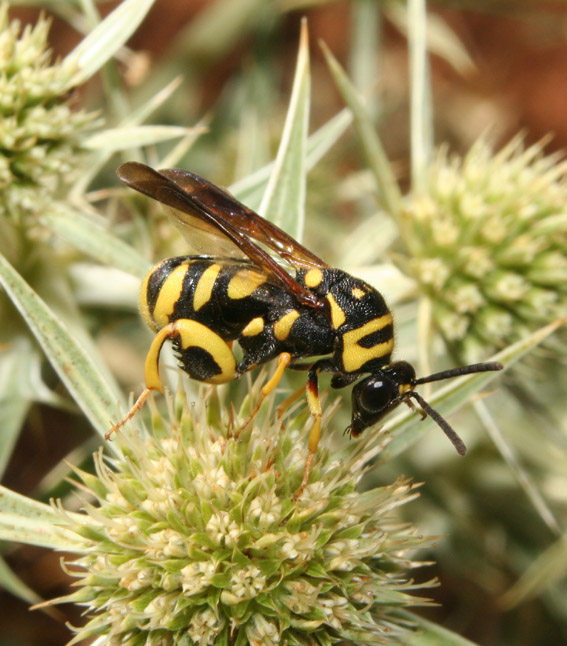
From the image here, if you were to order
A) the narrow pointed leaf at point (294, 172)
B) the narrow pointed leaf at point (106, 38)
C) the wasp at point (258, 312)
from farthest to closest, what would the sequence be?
the narrow pointed leaf at point (106, 38) → the narrow pointed leaf at point (294, 172) → the wasp at point (258, 312)

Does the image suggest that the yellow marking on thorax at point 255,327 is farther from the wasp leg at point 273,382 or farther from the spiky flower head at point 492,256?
the spiky flower head at point 492,256

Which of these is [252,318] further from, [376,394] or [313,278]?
[376,394]

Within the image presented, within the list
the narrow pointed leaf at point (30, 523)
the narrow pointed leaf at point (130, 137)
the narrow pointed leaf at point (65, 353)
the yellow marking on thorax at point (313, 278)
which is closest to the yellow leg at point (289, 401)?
the yellow marking on thorax at point (313, 278)

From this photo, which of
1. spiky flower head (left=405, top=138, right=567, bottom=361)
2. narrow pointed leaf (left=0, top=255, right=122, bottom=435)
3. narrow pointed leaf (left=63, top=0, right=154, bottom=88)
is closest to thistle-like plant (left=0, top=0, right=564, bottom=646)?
narrow pointed leaf (left=0, top=255, right=122, bottom=435)

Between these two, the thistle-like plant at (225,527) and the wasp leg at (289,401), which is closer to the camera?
the thistle-like plant at (225,527)

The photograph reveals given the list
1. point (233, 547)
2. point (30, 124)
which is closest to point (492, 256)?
point (233, 547)
